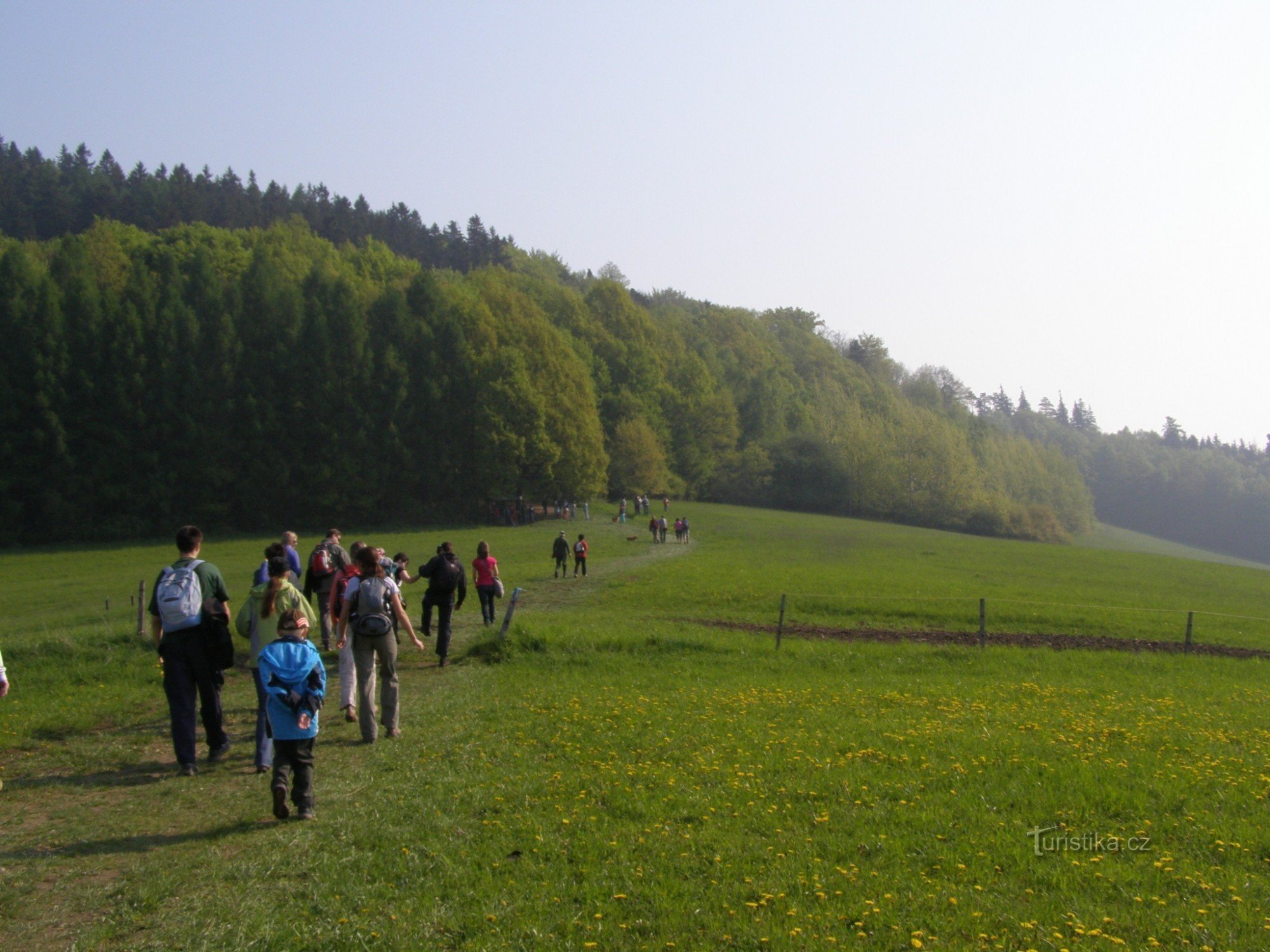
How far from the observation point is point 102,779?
9086 mm

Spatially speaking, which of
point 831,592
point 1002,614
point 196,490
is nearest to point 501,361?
point 196,490

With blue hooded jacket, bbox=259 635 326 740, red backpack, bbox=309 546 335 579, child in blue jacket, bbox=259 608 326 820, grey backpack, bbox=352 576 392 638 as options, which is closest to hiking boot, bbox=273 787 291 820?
child in blue jacket, bbox=259 608 326 820

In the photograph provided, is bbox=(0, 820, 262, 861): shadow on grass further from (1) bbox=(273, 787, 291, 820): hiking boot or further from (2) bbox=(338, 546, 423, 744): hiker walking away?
(2) bbox=(338, 546, 423, 744): hiker walking away

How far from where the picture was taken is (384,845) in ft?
22.8

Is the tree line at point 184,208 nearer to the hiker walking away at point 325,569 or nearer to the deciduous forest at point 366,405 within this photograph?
the deciduous forest at point 366,405

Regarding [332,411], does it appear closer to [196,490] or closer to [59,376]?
[196,490]

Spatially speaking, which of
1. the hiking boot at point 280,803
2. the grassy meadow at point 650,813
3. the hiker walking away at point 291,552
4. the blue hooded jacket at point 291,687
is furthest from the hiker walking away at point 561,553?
the hiking boot at point 280,803

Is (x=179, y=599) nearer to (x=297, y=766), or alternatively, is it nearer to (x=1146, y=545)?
(x=297, y=766)

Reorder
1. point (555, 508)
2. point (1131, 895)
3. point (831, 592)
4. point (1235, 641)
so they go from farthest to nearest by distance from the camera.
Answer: point (555, 508), point (831, 592), point (1235, 641), point (1131, 895)

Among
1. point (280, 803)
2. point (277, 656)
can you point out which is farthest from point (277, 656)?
point (280, 803)

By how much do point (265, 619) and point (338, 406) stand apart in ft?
204

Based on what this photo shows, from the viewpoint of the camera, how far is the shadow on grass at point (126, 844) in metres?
6.80

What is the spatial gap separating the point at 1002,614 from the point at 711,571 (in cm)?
1242

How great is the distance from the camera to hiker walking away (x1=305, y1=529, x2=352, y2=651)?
16094mm
